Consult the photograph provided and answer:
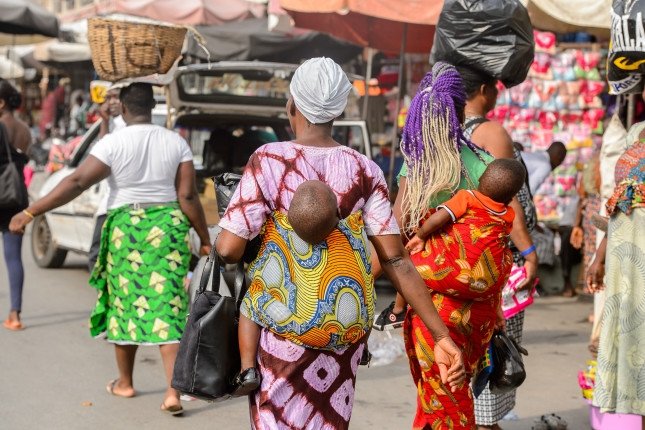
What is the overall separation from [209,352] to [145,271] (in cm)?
287

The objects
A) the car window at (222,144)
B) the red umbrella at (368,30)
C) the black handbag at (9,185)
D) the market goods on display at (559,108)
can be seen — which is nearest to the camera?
the black handbag at (9,185)

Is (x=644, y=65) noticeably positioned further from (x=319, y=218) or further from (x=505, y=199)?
(x=319, y=218)

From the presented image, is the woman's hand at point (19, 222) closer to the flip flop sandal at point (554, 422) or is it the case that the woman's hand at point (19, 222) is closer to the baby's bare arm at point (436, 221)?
the baby's bare arm at point (436, 221)

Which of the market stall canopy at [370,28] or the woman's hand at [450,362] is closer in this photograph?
the woman's hand at [450,362]

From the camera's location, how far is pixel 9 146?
28.0 ft

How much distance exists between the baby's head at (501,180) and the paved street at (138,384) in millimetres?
2253

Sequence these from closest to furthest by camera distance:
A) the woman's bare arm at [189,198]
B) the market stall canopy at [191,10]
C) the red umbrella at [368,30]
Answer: the woman's bare arm at [189,198] → the red umbrella at [368,30] → the market stall canopy at [191,10]

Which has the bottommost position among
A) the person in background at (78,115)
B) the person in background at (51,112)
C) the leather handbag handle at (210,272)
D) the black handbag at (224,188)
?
the person in background at (51,112)

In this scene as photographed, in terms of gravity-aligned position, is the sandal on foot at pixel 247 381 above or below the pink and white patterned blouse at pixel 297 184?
below

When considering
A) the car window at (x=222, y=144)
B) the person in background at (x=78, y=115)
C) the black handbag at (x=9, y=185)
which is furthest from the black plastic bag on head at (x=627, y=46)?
the person in background at (x=78, y=115)

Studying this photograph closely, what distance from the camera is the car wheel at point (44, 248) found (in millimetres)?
11812

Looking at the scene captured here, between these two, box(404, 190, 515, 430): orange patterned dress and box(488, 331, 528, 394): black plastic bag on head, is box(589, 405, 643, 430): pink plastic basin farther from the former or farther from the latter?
box(404, 190, 515, 430): orange patterned dress

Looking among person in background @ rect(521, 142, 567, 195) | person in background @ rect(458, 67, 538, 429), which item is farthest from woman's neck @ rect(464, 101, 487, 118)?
person in background @ rect(521, 142, 567, 195)

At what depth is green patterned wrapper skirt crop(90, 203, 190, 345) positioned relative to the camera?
20.1 ft
